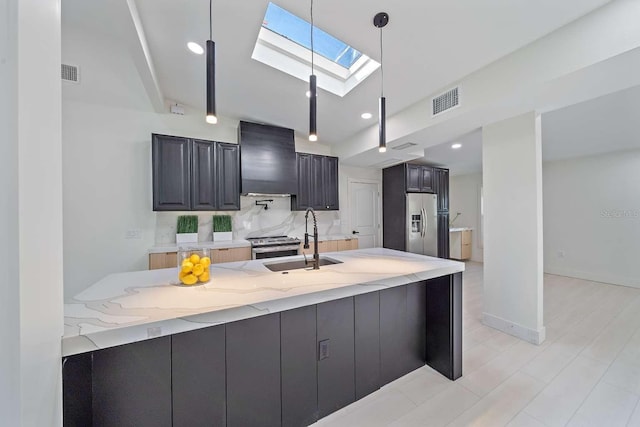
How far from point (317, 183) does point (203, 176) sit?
5.92ft

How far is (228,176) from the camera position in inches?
133

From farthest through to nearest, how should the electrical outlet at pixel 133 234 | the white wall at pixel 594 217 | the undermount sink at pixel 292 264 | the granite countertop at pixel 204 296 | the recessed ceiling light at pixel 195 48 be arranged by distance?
1. the white wall at pixel 594 217
2. the electrical outlet at pixel 133 234
3. the recessed ceiling light at pixel 195 48
4. the undermount sink at pixel 292 264
5. the granite countertop at pixel 204 296

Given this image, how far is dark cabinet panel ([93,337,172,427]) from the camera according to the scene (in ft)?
3.33

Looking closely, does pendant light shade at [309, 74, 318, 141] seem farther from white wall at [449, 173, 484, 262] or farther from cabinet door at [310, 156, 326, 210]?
white wall at [449, 173, 484, 262]

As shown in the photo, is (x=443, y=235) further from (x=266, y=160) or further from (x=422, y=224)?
(x=266, y=160)

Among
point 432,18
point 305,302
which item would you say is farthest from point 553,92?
point 305,302

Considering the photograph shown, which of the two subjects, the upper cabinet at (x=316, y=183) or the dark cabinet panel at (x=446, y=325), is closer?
the dark cabinet panel at (x=446, y=325)

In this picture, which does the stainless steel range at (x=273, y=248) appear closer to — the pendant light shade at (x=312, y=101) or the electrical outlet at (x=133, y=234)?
the electrical outlet at (x=133, y=234)

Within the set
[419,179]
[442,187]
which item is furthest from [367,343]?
[442,187]

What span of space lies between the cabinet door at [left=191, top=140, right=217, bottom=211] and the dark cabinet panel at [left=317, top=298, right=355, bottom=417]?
96.7 inches

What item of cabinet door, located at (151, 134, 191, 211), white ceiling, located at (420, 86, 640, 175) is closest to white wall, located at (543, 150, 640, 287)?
white ceiling, located at (420, 86, 640, 175)

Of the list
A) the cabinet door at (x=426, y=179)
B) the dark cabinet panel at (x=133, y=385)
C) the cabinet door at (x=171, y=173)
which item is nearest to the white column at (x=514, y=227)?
the cabinet door at (x=426, y=179)

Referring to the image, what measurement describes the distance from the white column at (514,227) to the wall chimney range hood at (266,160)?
8.58 ft

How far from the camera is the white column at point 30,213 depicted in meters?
0.55
